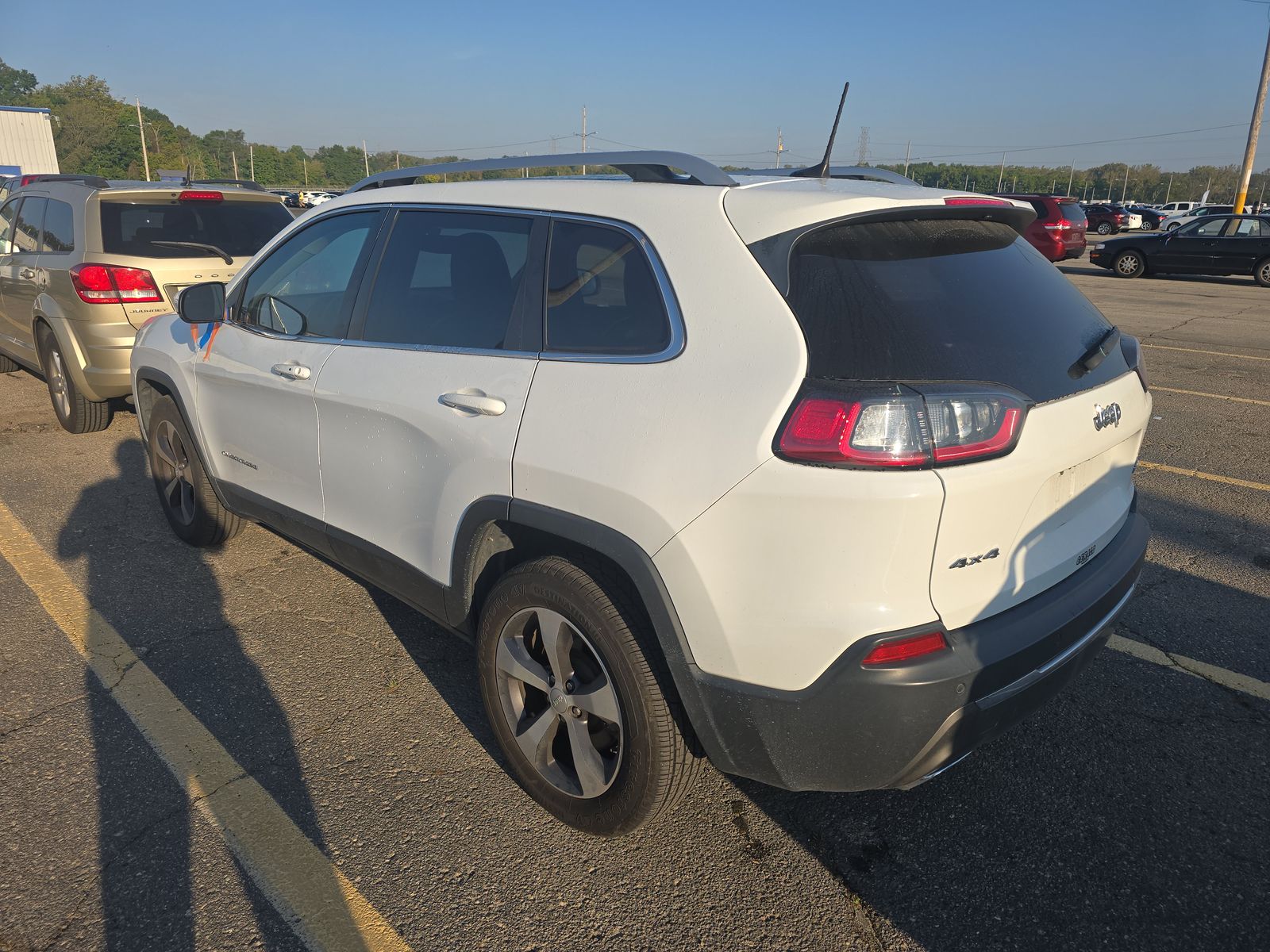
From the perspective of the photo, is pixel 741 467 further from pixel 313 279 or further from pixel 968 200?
pixel 313 279

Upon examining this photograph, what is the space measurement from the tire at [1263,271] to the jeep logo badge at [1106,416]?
68.5 feet

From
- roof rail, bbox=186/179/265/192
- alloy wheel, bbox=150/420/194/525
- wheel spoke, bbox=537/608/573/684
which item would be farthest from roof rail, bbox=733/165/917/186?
roof rail, bbox=186/179/265/192

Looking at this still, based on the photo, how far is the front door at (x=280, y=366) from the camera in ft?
10.7

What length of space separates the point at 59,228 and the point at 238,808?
543 centimetres

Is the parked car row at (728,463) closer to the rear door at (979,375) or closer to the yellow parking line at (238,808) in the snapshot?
the rear door at (979,375)

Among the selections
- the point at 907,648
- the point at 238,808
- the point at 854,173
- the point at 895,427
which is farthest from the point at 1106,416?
the point at 238,808

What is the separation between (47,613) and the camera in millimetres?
3807

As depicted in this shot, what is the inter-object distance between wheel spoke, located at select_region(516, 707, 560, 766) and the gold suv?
4.67 m

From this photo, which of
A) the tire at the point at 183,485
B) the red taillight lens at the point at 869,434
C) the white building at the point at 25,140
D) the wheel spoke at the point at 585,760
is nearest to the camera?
the red taillight lens at the point at 869,434

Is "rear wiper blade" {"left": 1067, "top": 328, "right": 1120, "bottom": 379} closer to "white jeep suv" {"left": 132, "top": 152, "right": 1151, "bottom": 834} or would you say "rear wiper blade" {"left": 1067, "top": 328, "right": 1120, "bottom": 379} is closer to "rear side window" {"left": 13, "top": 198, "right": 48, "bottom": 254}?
"white jeep suv" {"left": 132, "top": 152, "right": 1151, "bottom": 834}

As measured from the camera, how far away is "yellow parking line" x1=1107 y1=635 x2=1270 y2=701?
10.5 feet

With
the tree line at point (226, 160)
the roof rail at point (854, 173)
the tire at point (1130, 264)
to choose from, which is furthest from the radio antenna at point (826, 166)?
the tree line at point (226, 160)

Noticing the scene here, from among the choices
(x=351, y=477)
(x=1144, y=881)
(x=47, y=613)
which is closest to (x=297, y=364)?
(x=351, y=477)

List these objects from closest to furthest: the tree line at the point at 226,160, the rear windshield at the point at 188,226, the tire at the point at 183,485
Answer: the tire at the point at 183,485
the rear windshield at the point at 188,226
the tree line at the point at 226,160
